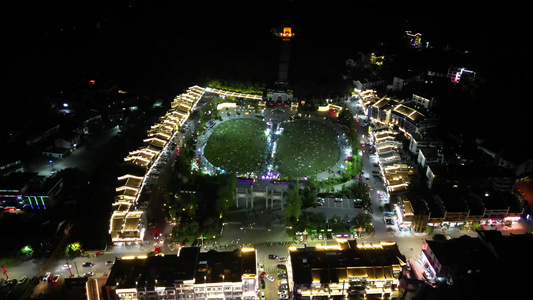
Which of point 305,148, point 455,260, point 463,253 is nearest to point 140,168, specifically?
point 305,148

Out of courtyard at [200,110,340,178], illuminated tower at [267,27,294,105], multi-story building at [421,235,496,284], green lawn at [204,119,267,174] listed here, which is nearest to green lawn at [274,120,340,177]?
courtyard at [200,110,340,178]

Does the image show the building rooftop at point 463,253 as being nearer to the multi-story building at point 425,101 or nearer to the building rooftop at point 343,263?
the building rooftop at point 343,263

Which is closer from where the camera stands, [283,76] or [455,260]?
[455,260]

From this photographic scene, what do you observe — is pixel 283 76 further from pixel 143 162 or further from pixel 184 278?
pixel 184 278

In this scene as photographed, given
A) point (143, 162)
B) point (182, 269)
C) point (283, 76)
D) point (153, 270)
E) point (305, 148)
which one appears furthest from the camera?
point (283, 76)

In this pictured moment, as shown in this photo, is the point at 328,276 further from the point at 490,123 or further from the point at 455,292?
the point at 490,123

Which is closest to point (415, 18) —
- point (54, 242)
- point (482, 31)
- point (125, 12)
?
point (482, 31)

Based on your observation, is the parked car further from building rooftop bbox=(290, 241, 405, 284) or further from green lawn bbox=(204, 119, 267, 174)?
green lawn bbox=(204, 119, 267, 174)
